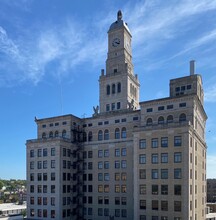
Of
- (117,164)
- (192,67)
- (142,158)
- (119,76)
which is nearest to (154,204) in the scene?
(142,158)

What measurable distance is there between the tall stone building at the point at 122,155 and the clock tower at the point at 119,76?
325 millimetres

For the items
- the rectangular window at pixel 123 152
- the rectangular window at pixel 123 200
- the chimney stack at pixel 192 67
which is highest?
the chimney stack at pixel 192 67

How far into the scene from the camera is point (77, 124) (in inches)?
3366

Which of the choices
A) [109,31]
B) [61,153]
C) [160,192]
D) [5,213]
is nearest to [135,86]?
[109,31]

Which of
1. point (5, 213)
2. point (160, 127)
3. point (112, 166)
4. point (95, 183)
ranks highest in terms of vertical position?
point (160, 127)

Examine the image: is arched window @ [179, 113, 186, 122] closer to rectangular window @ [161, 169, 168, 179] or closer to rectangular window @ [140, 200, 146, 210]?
rectangular window @ [161, 169, 168, 179]

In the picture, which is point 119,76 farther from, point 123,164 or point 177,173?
Result: point 177,173

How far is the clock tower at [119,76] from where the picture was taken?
8525cm

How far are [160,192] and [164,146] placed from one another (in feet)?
35.9

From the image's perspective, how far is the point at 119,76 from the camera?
86250 mm

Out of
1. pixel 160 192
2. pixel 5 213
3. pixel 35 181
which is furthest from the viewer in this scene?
pixel 5 213

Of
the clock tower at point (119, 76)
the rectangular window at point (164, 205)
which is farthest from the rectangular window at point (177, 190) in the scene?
the clock tower at point (119, 76)

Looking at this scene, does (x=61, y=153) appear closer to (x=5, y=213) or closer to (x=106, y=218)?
(x=106, y=218)

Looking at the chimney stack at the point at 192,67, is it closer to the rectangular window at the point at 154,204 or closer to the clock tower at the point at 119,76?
the clock tower at the point at 119,76
